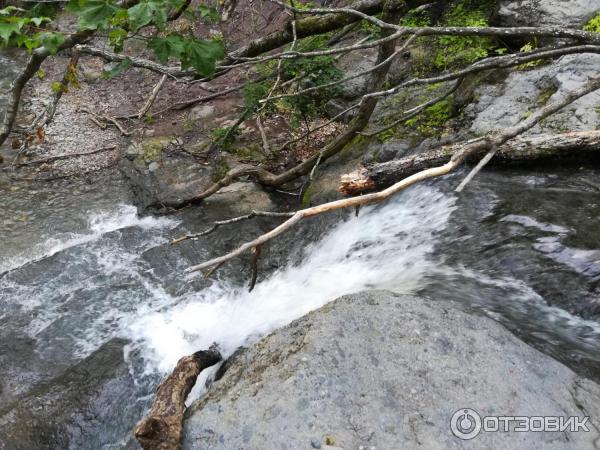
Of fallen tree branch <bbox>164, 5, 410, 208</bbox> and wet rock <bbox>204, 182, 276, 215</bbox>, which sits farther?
wet rock <bbox>204, 182, 276, 215</bbox>

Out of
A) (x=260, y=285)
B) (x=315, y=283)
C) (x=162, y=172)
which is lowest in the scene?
(x=260, y=285)

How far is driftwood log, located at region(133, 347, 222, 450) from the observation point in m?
2.16

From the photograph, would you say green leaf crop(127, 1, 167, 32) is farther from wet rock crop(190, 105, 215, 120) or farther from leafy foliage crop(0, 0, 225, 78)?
wet rock crop(190, 105, 215, 120)

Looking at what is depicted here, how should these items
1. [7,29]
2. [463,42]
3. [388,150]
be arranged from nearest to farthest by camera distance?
[7,29] < [388,150] < [463,42]

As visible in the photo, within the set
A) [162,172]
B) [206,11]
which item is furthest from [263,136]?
[206,11]

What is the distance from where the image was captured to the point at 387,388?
2225mm

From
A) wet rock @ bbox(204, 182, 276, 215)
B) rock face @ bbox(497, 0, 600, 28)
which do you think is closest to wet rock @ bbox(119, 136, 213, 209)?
wet rock @ bbox(204, 182, 276, 215)

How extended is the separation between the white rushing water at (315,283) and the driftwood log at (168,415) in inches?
29.8

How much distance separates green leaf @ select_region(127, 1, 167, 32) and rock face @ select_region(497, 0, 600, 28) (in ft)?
17.4

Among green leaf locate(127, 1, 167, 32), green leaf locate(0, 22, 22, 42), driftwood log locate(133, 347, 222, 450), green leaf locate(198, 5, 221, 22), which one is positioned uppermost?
green leaf locate(0, 22, 22, 42)

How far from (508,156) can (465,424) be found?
2756 millimetres

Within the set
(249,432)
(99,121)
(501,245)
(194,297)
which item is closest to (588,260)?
(501,245)

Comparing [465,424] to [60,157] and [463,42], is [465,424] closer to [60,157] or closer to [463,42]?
[463,42]

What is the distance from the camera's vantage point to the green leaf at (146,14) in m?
2.02
